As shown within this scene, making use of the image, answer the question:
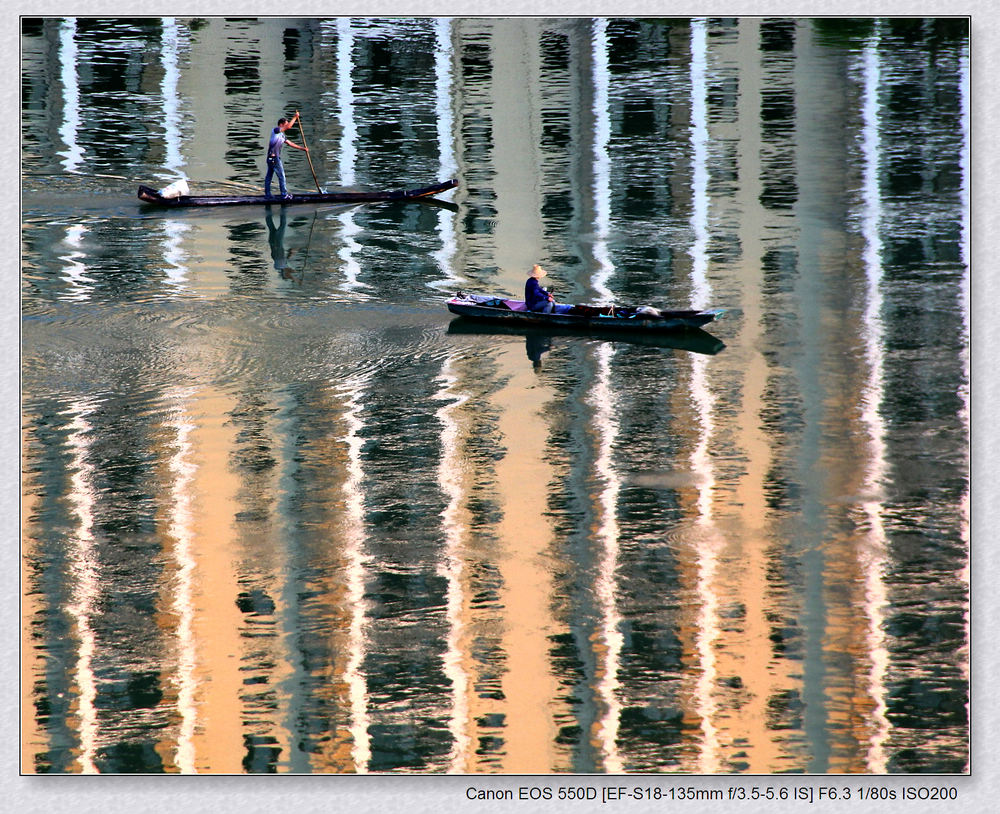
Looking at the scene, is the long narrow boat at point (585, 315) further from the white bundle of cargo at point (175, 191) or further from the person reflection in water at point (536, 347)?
the white bundle of cargo at point (175, 191)

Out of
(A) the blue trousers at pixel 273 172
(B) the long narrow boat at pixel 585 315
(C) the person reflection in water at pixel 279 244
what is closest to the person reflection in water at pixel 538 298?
(B) the long narrow boat at pixel 585 315

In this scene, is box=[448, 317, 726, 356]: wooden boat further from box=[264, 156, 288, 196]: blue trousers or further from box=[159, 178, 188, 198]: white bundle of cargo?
box=[159, 178, 188, 198]: white bundle of cargo

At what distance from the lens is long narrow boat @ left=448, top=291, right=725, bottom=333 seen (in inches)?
1049

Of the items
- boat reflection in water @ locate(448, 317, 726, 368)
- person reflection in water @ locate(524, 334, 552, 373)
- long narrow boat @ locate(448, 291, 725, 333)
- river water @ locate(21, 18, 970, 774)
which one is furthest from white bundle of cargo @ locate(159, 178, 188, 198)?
person reflection in water @ locate(524, 334, 552, 373)

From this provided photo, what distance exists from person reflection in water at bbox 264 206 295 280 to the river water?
4.5 inches

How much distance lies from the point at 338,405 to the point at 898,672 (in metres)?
11.2

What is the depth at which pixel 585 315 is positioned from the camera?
2712 centimetres

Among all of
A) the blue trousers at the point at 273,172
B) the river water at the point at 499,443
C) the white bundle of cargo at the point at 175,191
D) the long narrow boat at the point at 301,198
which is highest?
the blue trousers at the point at 273,172

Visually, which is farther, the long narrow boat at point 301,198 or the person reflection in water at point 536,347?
the long narrow boat at point 301,198

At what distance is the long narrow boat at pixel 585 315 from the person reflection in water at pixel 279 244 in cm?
506

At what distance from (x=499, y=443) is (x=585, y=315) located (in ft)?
17.0

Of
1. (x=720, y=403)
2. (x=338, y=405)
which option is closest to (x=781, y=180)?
(x=720, y=403)

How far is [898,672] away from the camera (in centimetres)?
1672

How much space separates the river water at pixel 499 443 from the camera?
53.1 ft
